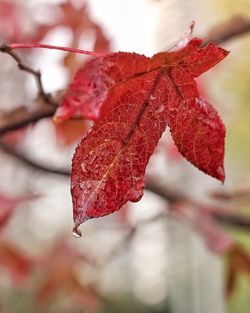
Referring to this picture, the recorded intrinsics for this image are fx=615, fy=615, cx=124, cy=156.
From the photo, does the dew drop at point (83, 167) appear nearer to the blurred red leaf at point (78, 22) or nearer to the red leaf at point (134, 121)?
the red leaf at point (134, 121)

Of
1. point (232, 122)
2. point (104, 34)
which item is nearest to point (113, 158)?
point (104, 34)

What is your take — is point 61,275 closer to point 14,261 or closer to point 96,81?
point 14,261

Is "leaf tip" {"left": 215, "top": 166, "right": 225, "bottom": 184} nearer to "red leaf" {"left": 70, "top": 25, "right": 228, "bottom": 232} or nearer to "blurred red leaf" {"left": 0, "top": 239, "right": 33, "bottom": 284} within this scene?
"red leaf" {"left": 70, "top": 25, "right": 228, "bottom": 232}

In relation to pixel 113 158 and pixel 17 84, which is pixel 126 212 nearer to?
pixel 17 84

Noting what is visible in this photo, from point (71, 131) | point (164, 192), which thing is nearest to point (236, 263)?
point (164, 192)

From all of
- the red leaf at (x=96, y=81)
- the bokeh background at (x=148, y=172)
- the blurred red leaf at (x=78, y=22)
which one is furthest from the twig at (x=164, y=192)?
the red leaf at (x=96, y=81)
